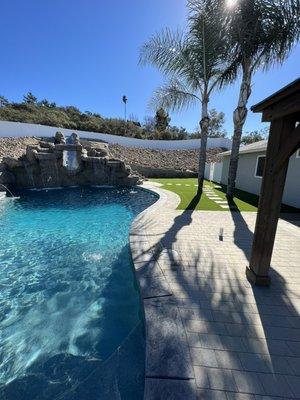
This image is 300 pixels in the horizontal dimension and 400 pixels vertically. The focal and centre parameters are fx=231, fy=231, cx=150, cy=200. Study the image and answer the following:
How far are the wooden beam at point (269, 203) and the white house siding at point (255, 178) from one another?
7.93 metres

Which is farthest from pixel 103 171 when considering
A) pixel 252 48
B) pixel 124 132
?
pixel 124 132

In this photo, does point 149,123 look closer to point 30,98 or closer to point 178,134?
point 178,134

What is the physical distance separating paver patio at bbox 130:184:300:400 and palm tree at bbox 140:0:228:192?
29.0 ft

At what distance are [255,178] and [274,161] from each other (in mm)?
11468

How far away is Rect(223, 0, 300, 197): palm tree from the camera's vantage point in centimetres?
877

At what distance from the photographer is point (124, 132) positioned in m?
43.5

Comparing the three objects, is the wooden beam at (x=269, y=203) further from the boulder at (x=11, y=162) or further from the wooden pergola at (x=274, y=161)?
the boulder at (x=11, y=162)

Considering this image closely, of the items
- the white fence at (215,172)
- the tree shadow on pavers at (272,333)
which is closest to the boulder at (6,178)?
the tree shadow on pavers at (272,333)

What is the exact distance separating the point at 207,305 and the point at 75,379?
1.93 m

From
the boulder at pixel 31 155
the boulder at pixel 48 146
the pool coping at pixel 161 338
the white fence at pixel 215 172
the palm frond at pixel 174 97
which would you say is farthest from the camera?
the white fence at pixel 215 172

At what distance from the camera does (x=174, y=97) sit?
12773 millimetres

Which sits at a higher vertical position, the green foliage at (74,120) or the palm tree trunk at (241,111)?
the green foliage at (74,120)

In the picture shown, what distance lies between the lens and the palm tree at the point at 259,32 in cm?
877

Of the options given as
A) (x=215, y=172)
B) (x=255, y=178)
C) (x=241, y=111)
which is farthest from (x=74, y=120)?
(x=241, y=111)
